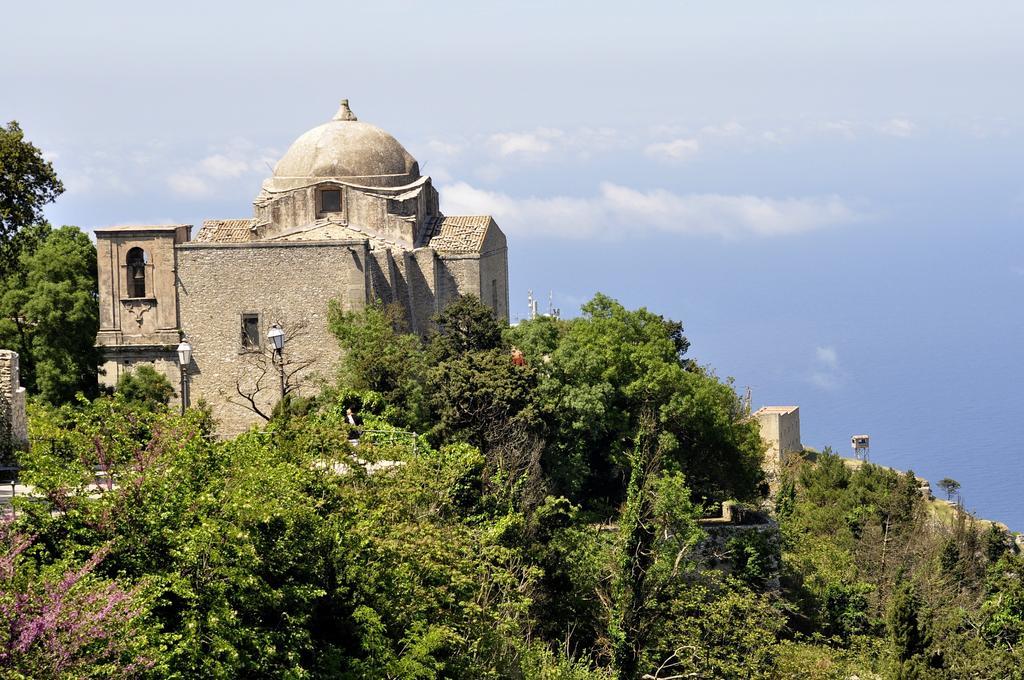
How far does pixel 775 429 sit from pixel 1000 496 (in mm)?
103803

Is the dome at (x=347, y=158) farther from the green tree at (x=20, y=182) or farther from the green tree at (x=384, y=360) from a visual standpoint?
the green tree at (x=20, y=182)

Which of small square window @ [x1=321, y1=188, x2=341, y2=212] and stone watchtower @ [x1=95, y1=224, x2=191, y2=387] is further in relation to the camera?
small square window @ [x1=321, y1=188, x2=341, y2=212]

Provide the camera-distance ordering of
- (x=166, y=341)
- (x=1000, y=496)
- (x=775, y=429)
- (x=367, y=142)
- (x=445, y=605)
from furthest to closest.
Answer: (x=1000, y=496) < (x=775, y=429) < (x=367, y=142) < (x=166, y=341) < (x=445, y=605)

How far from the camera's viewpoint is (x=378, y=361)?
37750 mm

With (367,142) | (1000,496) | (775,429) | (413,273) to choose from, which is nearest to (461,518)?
(413,273)

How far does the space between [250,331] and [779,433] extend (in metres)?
27.4

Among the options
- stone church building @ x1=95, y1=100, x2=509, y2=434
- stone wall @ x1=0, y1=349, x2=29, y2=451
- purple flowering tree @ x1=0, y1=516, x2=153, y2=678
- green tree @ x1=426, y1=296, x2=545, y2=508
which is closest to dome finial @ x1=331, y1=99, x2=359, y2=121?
stone church building @ x1=95, y1=100, x2=509, y2=434

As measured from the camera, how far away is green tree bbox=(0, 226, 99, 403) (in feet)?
143

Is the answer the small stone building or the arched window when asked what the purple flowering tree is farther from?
the small stone building

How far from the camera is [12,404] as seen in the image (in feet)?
93.0

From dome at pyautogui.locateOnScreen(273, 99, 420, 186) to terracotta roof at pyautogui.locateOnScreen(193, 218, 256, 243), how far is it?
4.82 feet

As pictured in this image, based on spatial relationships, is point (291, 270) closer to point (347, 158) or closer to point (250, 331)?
point (250, 331)

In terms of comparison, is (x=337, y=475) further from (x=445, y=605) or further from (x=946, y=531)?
(x=946, y=531)

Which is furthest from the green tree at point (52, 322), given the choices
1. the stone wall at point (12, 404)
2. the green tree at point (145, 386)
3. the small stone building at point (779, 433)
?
the small stone building at point (779, 433)
